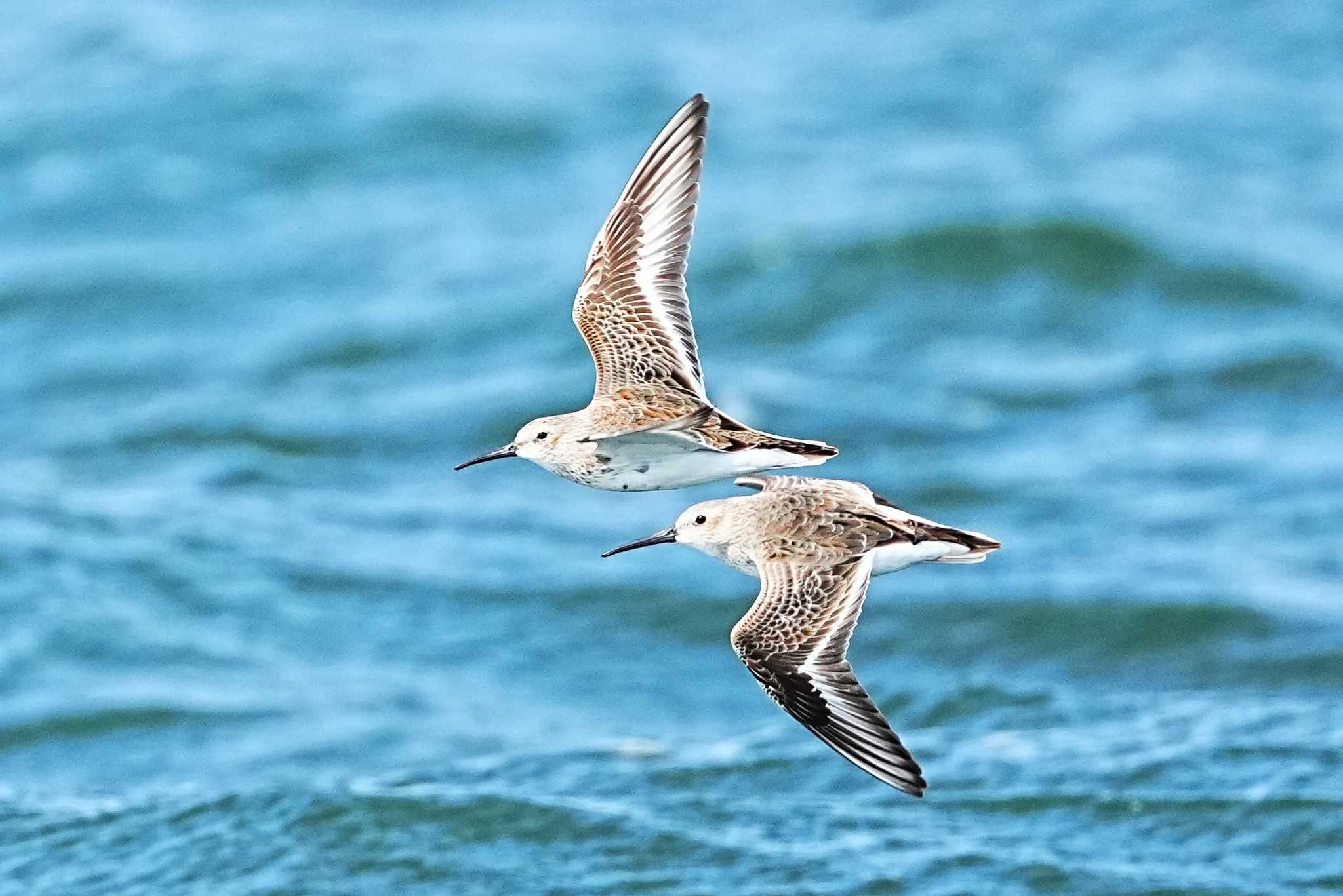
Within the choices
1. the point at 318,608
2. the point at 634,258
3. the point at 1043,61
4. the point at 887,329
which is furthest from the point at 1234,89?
the point at 634,258

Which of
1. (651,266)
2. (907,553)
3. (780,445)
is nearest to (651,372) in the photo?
(651,266)

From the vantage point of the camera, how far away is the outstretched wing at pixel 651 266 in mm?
8102

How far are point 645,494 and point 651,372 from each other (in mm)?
11278

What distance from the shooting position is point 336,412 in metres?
20.8

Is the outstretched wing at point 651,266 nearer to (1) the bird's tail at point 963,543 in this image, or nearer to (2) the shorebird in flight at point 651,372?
(2) the shorebird in flight at point 651,372

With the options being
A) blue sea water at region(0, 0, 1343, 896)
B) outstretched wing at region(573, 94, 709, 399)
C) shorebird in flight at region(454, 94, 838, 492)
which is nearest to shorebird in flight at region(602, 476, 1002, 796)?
shorebird in flight at region(454, 94, 838, 492)

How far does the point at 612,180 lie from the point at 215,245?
16.1 feet

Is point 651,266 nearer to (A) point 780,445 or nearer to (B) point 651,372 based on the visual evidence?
(B) point 651,372

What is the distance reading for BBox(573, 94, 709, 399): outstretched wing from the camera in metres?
8.10

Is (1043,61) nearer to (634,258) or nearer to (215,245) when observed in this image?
(215,245)

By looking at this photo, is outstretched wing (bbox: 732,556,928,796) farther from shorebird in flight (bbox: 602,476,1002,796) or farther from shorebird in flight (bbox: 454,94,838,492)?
shorebird in flight (bbox: 454,94,838,492)

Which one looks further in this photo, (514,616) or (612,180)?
(612,180)

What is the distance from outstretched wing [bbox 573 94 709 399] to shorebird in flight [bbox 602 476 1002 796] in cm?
63

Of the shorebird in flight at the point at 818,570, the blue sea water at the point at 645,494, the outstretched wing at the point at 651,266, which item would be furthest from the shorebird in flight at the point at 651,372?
the blue sea water at the point at 645,494
